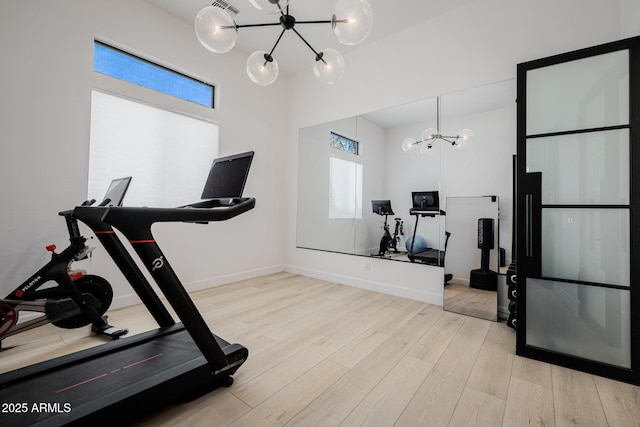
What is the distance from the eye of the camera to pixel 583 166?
2.04 meters

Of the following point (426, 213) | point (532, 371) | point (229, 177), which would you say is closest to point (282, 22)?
point (229, 177)

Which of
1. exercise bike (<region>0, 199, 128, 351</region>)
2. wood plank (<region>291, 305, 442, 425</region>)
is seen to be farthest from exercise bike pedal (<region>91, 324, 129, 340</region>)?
wood plank (<region>291, 305, 442, 425</region>)

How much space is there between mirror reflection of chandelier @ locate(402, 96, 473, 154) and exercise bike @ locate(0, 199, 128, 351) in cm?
326

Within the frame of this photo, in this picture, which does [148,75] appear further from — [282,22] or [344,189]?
[344,189]

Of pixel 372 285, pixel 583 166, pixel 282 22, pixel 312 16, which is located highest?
pixel 312 16

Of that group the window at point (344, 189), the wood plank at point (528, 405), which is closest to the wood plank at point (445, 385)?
the wood plank at point (528, 405)

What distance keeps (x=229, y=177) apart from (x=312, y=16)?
8.98ft

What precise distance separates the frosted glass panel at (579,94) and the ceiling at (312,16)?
1.65 m

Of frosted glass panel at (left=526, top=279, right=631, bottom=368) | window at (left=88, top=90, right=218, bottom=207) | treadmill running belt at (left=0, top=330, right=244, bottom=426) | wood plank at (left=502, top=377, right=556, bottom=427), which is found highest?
window at (left=88, top=90, right=218, bottom=207)

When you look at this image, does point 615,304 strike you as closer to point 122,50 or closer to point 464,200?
point 464,200

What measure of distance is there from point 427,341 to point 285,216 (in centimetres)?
326

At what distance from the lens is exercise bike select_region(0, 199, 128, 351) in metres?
2.04

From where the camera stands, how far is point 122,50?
10.3 ft

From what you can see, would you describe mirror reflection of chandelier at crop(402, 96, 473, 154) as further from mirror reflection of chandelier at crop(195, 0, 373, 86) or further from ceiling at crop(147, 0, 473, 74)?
mirror reflection of chandelier at crop(195, 0, 373, 86)
